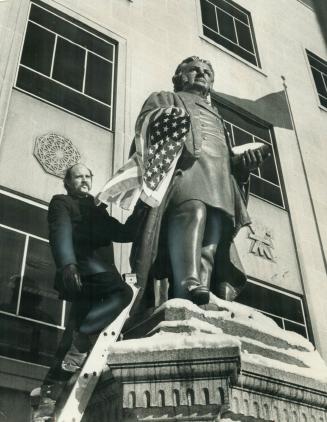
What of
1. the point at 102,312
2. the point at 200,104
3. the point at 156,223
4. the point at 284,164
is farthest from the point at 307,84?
the point at 102,312

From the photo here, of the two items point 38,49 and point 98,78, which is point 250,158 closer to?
point 98,78

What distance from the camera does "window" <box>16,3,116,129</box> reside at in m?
9.90

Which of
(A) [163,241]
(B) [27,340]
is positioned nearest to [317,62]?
(B) [27,340]

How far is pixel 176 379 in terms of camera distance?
3.70 meters

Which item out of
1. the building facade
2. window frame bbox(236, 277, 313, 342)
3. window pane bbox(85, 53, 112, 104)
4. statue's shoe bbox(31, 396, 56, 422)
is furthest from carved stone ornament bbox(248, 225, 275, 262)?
statue's shoe bbox(31, 396, 56, 422)

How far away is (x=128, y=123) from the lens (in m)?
10.3

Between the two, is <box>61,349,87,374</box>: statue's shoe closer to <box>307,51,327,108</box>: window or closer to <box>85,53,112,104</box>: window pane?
<box>85,53,112,104</box>: window pane

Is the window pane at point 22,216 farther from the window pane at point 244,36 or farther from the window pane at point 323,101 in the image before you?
the window pane at point 323,101

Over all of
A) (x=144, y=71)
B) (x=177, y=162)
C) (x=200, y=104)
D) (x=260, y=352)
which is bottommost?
(x=260, y=352)

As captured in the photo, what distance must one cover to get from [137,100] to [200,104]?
16.2ft

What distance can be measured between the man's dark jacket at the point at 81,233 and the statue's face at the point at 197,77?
196cm

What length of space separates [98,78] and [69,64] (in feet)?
2.08

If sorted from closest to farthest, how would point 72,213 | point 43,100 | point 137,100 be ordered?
1. point 72,213
2. point 43,100
3. point 137,100

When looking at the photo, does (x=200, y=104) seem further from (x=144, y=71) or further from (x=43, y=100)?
(x=144, y=71)
